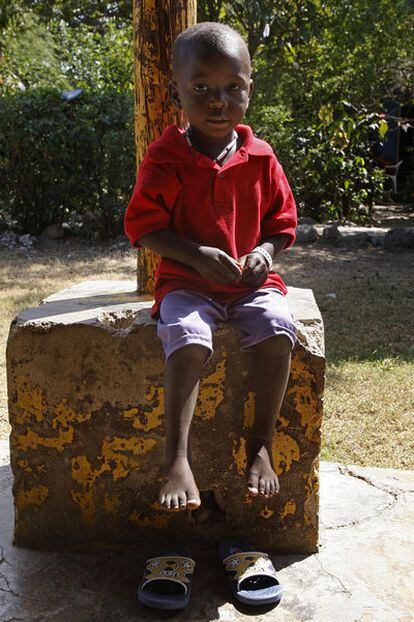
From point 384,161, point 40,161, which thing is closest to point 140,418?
point 40,161

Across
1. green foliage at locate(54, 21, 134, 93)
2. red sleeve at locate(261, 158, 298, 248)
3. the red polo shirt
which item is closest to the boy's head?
the red polo shirt

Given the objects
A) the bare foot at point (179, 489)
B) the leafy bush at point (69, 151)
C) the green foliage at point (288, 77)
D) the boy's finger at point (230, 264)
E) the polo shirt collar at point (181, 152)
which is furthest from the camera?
the green foliage at point (288, 77)

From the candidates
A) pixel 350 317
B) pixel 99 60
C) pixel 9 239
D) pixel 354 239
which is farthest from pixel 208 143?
pixel 99 60

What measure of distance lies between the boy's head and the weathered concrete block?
69cm

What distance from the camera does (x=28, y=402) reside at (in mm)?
2500

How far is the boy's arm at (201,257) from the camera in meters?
2.20

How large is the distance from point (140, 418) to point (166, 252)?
608mm

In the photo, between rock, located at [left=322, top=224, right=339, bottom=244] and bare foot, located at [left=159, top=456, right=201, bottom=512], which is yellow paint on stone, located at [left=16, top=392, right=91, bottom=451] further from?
rock, located at [left=322, top=224, right=339, bottom=244]

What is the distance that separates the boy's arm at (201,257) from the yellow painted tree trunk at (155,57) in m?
0.84

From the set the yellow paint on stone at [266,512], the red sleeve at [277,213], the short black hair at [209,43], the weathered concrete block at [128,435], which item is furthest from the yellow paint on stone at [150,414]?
the short black hair at [209,43]

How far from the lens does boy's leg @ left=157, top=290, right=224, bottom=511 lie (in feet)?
6.57

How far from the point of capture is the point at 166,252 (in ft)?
7.43

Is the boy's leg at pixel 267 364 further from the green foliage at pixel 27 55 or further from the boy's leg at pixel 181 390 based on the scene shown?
the green foliage at pixel 27 55

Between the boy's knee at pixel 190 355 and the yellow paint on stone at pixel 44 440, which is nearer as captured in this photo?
the boy's knee at pixel 190 355
